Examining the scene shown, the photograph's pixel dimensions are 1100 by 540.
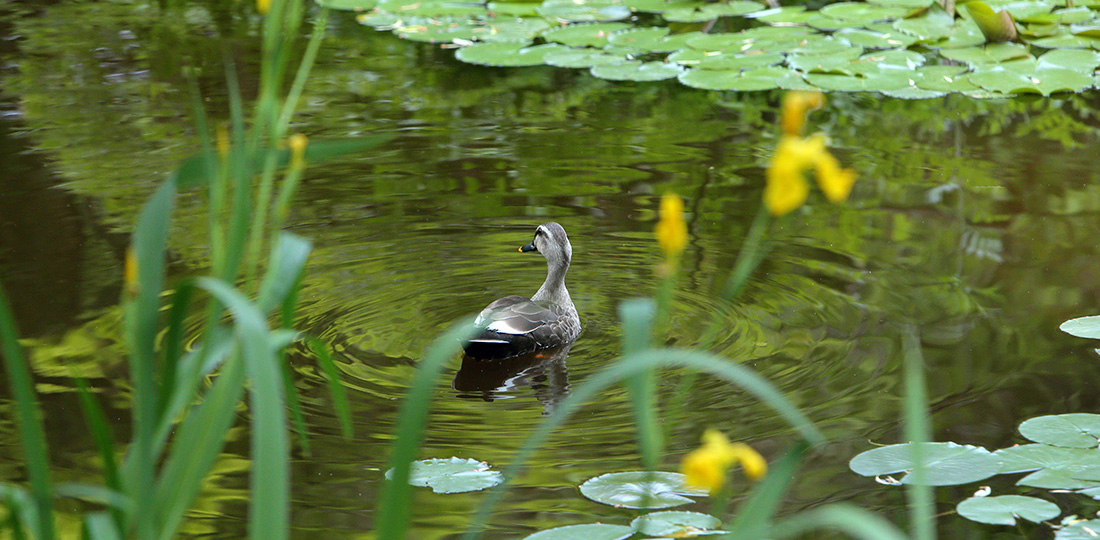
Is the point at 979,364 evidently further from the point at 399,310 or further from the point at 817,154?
the point at 817,154

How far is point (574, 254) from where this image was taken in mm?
4660

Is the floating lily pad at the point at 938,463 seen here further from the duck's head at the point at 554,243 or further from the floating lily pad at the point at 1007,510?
the duck's head at the point at 554,243

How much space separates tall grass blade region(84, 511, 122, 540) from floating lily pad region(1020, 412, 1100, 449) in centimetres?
238

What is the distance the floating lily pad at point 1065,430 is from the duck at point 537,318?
1574 mm

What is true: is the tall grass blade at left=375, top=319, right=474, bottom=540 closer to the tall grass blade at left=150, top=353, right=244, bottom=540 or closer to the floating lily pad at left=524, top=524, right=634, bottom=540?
the tall grass blade at left=150, top=353, right=244, bottom=540

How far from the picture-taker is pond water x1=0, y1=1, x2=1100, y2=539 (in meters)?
3.16

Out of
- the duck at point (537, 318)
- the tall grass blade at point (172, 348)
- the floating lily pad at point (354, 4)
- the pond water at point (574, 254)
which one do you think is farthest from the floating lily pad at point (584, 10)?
the tall grass blade at point (172, 348)

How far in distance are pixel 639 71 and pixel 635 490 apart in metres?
4.69

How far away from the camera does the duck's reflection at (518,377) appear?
360 cm

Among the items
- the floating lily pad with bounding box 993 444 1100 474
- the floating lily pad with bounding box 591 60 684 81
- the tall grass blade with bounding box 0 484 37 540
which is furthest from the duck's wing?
the floating lily pad with bounding box 591 60 684 81

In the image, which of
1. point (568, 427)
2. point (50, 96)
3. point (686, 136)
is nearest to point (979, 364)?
point (568, 427)

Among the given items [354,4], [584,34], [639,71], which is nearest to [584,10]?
[584,34]

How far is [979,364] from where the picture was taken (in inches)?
143

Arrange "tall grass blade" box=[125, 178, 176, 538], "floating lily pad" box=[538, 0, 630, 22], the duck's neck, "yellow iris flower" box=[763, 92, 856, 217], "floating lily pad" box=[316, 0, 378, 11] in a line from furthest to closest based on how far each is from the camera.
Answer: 1. "floating lily pad" box=[316, 0, 378, 11]
2. "floating lily pad" box=[538, 0, 630, 22]
3. the duck's neck
4. "tall grass blade" box=[125, 178, 176, 538]
5. "yellow iris flower" box=[763, 92, 856, 217]
